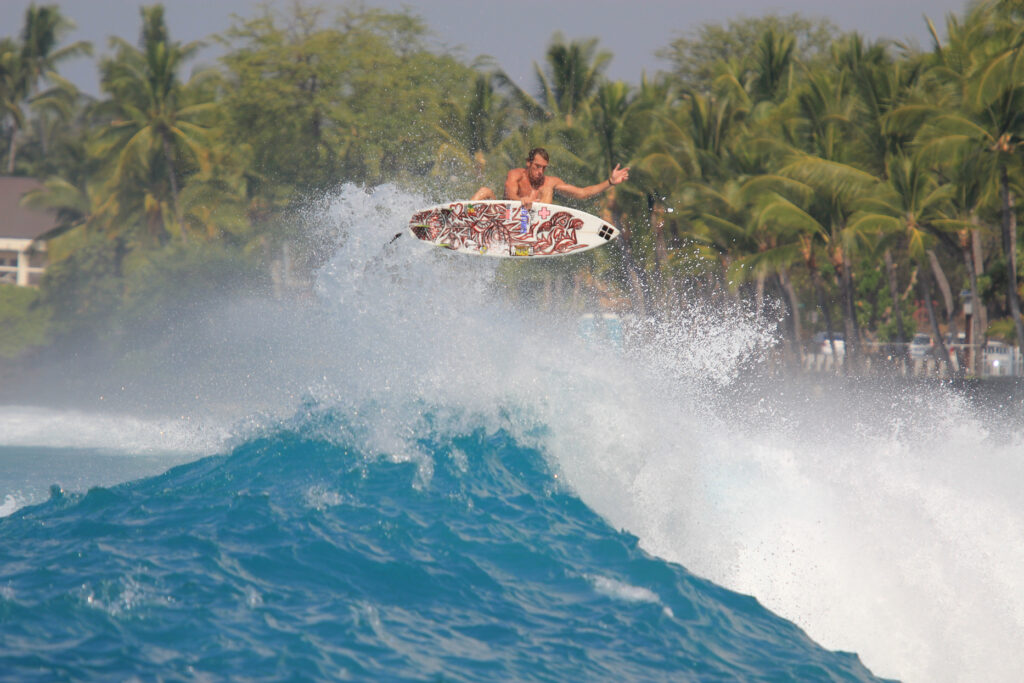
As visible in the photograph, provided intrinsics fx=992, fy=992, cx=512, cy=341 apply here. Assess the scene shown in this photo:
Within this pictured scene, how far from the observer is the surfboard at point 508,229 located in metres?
11.0

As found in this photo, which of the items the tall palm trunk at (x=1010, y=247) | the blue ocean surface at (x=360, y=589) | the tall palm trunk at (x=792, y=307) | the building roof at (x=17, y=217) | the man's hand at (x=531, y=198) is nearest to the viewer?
the blue ocean surface at (x=360, y=589)

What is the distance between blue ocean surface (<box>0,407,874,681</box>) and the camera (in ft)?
17.7

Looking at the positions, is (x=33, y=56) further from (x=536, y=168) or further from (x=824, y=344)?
(x=536, y=168)

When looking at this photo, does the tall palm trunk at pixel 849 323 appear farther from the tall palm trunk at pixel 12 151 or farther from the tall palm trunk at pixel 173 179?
the tall palm trunk at pixel 12 151

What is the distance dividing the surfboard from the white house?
118ft

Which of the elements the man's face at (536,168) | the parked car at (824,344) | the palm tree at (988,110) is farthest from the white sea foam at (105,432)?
the parked car at (824,344)

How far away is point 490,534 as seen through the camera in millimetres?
7281

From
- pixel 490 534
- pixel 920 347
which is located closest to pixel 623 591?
pixel 490 534

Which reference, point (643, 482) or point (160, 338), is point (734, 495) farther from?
point (160, 338)

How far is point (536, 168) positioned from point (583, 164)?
21545 mm

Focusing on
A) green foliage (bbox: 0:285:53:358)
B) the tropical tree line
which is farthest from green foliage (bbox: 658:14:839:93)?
green foliage (bbox: 0:285:53:358)

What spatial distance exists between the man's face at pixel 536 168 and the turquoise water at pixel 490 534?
1.30 m

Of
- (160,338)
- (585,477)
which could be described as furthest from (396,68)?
(585,477)

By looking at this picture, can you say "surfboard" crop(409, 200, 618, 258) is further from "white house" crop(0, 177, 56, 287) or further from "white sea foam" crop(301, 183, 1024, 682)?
"white house" crop(0, 177, 56, 287)
